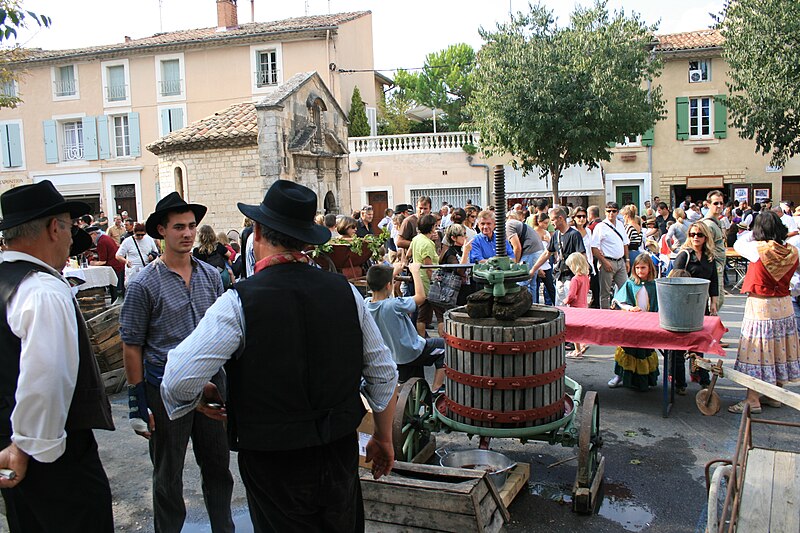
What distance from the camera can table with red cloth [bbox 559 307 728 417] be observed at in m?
5.73

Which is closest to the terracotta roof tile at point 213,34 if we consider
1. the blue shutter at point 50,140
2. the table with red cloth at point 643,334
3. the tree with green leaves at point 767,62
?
the blue shutter at point 50,140

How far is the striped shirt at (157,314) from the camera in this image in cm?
372

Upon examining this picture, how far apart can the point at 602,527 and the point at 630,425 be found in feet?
6.50

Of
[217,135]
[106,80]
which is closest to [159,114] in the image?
[106,80]

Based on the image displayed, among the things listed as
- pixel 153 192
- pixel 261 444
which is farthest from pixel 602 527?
pixel 153 192

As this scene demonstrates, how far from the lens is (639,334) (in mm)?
5887

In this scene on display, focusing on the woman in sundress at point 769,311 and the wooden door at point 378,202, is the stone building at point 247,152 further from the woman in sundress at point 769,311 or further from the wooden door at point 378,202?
the woman in sundress at point 769,311

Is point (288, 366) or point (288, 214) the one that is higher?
point (288, 214)

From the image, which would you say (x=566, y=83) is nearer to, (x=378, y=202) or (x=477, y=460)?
(x=378, y=202)

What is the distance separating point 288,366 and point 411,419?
8.22 feet

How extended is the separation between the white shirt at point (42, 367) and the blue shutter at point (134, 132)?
30.8 meters

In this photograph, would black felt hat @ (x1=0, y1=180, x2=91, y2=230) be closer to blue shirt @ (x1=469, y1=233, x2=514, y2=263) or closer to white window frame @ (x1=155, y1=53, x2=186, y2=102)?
blue shirt @ (x1=469, y1=233, x2=514, y2=263)

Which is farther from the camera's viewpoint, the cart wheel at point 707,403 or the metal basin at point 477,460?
the cart wheel at point 707,403

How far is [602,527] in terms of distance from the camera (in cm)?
427
